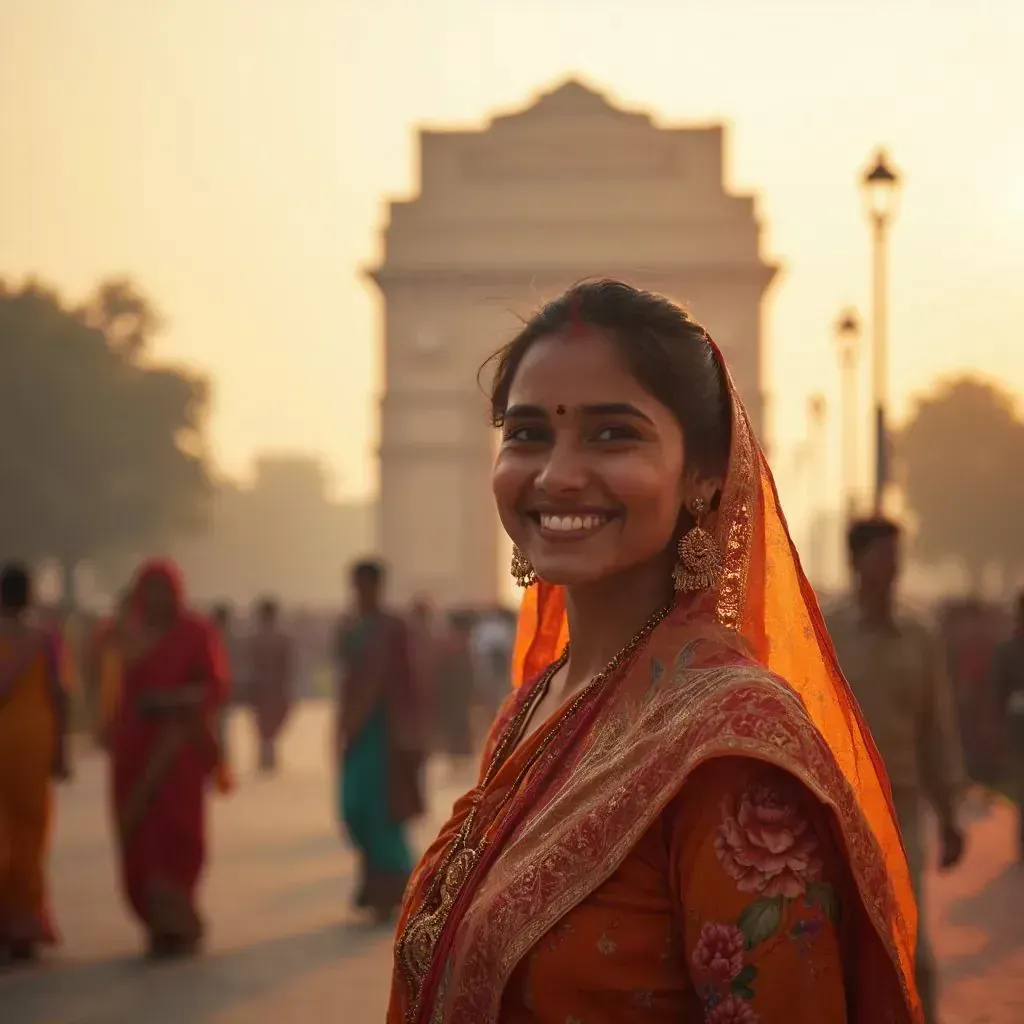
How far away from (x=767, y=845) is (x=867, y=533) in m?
3.70

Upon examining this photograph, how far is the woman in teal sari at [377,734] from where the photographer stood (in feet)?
30.2

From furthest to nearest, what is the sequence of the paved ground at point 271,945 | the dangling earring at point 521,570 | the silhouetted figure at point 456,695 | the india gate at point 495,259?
1. the india gate at point 495,259
2. the silhouetted figure at point 456,695
3. the paved ground at point 271,945
4. the dangling earring at point 521,570

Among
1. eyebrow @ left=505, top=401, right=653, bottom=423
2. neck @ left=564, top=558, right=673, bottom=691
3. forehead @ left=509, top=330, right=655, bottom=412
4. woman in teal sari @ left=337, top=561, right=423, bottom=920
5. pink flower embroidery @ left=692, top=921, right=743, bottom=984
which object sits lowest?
woman in teal sari @ left=337, top=561, right=423, bottom=920

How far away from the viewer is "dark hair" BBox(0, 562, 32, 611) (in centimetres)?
821

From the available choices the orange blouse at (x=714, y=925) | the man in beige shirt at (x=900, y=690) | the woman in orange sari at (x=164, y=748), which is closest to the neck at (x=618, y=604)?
the orange blouse at (x=714, y=925)

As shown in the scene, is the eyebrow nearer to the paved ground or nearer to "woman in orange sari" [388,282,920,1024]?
"woman in orange sari" [388,282,920,1024]

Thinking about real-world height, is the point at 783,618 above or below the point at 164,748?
above

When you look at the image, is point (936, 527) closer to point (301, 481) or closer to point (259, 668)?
point (259, 668)

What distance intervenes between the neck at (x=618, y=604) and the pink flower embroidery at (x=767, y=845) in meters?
0.40

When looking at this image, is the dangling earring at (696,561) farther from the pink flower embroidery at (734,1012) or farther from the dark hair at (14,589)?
the dark hair at (14,589)

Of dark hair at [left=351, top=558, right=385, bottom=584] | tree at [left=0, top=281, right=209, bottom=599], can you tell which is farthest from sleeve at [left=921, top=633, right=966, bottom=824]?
tree at [left=0, top=281, right=209, bottom=599]

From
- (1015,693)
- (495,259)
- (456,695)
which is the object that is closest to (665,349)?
(1015,693)

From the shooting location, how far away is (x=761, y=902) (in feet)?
6.48

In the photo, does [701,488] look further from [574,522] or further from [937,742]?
[937,742]
